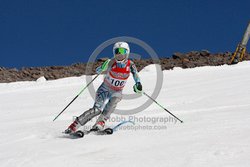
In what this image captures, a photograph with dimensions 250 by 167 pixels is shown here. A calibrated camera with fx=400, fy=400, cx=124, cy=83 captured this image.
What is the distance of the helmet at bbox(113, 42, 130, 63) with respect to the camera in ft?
24.1

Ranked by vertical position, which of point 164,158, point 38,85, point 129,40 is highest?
point 38,85

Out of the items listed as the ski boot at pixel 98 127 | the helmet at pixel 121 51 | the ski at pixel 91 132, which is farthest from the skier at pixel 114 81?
the ski at pixel 91 132

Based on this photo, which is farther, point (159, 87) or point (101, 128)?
point (159, 87)

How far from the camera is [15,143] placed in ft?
21.1

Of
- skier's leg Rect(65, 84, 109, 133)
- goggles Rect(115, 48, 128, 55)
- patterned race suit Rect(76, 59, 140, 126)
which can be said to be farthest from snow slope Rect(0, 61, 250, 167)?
goggles Rect(115, 48, 128, 55)

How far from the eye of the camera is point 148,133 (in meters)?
6.60

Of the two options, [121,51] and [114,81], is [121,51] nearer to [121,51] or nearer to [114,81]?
[121,51]

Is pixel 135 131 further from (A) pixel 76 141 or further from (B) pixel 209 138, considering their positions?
(B) pixel 209 138

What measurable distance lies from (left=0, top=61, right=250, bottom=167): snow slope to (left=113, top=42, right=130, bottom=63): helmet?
4.18ft

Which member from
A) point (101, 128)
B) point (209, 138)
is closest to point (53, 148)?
point (101, 128)

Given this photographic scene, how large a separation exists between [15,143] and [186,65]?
18712 millimetres

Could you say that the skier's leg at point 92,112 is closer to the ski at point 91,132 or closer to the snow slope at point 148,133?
the ski at point 91,132

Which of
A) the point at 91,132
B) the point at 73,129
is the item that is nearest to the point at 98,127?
the point at 91,132

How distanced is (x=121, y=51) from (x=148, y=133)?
1662mm
